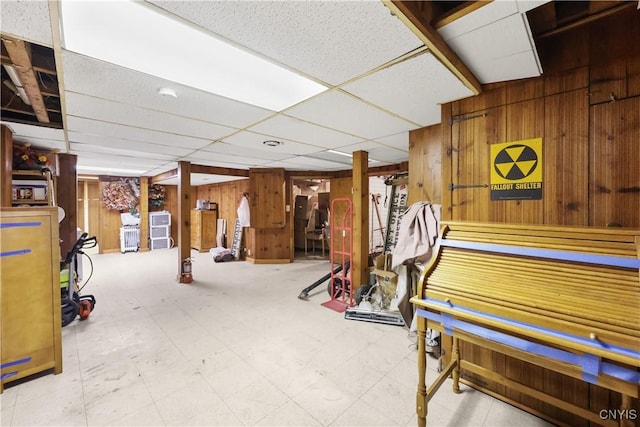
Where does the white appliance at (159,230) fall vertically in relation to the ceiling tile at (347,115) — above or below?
below

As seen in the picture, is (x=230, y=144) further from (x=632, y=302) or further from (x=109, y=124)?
(x=632, y=302)

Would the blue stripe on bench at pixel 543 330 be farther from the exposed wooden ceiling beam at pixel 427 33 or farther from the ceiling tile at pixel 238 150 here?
the ceiling tile at pixel 238 150

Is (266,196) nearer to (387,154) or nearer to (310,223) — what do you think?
(310,223)

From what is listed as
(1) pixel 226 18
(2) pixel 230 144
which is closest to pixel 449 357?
(1) pixel 226 18

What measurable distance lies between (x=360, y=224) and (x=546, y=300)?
2.67 m

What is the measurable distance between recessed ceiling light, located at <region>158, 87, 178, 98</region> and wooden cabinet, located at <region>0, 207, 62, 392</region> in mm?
1413

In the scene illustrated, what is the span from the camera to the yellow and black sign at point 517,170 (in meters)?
1.74

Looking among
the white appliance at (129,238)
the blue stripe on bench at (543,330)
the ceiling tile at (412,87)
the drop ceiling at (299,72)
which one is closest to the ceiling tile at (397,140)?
the drop ceiling at (299,72)

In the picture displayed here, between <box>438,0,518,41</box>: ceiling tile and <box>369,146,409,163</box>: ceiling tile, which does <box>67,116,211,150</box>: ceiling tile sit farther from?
<box>438,0,518,41</box>: ceiling tile

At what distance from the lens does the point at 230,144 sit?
3.59 m

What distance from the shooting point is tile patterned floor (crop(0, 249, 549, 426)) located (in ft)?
5.61

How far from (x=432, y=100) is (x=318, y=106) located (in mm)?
914

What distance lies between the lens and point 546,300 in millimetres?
1258

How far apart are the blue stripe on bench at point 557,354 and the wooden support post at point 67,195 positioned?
537 cm
